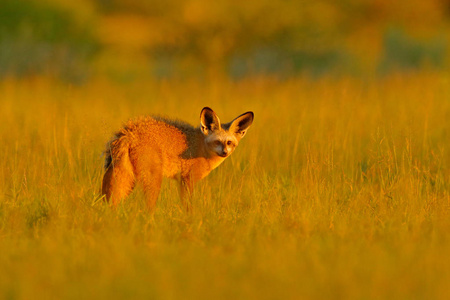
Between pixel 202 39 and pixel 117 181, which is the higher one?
pixel 202 39

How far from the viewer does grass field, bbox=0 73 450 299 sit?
3531 millimetres

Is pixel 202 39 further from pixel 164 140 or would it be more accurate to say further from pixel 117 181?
pixel 117 181

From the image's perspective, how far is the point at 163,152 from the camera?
19.5ft

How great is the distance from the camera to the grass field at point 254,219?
3531 mm

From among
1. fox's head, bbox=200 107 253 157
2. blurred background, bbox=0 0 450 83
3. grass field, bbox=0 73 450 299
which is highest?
blurred background, bbox=0 0 450 83

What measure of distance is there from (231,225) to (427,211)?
68.0 inches

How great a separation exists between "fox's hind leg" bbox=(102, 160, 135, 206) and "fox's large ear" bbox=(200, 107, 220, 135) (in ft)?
2.90

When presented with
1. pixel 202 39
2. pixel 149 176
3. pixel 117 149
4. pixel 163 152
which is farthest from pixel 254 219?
pixel 202 39

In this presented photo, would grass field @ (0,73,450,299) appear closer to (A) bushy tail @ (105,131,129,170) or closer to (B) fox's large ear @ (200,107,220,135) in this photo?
(A) bushy tail @ (105,131,129,170)

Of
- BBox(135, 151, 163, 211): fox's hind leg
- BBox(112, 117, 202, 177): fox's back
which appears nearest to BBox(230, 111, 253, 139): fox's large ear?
BBox(112, 117, 202, 177): fox's back

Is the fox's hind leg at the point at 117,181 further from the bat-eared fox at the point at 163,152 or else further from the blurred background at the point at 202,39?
the blurred background at the point at 202,39

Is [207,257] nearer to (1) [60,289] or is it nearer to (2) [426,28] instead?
(1) [60,289]

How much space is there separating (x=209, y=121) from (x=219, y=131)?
144 mm

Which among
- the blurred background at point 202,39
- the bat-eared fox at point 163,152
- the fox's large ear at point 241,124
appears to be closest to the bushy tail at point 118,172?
the bat-eared fox at point 163,152
